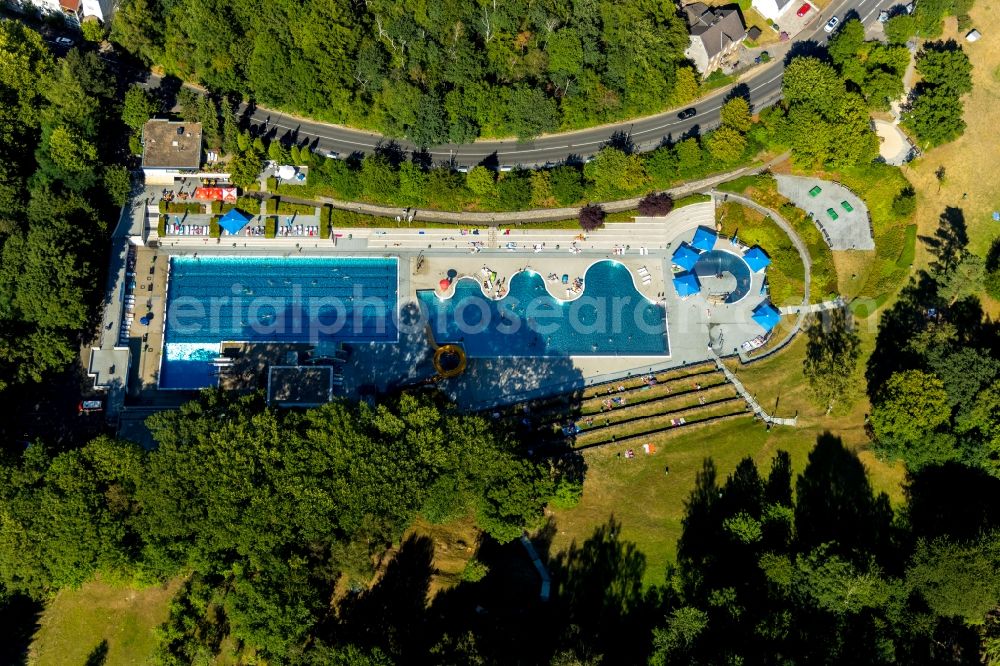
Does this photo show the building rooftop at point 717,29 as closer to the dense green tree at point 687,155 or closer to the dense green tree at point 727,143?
the dense green tree at point 727,143

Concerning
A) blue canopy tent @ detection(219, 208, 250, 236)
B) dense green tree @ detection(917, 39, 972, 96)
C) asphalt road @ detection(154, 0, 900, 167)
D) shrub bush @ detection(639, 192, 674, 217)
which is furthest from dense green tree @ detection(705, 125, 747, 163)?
blue canopy tent @ detection(219, 208, 250, 236)

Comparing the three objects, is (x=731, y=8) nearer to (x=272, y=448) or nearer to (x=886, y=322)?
(x=886, y=322)

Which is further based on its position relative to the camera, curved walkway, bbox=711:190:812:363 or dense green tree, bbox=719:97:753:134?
dense green tree, bbox=719:97:753:134

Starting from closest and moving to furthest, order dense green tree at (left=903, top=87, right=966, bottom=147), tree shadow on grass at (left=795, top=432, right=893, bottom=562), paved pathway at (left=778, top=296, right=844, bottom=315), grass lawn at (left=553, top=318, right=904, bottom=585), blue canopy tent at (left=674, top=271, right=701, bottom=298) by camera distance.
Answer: tree shadow on grass at (left=795, top=432, right=893, bottom=562) → grass lawn at (left=553, top=318, right=904, bottom=585) → dense green tree at (left=903, top=87, right=966, bottom=147) → paved pathway at (left=778, top=296, right=844, bottom=315) → blue canopy tent at (left=674, top=271, right=701, bottom=298)

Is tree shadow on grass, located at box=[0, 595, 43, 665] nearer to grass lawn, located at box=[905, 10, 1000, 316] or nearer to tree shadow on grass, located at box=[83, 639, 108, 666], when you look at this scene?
tree shadow on grass, located at box=[83, 639, 108, 666]

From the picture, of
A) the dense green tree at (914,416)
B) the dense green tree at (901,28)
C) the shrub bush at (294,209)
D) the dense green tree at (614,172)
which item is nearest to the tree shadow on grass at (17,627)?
the shrub bush at (294,209)

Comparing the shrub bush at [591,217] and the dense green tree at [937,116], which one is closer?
the dense green tree at [937,116]

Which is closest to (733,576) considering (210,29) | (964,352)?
(964,352)
